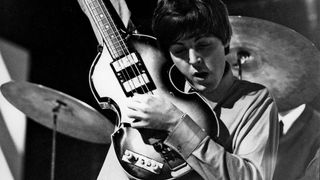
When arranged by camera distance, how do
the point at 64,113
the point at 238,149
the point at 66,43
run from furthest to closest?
the point at 66,43 < the point at 64,113 < the point at 238,149

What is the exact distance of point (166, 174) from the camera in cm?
280

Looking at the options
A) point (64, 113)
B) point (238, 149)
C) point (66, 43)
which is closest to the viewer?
point (238, 149)

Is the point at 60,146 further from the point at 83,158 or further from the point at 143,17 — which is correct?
the point at 143,17

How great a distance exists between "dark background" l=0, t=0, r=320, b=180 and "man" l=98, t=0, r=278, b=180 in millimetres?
106

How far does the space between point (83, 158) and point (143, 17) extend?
2.47ft

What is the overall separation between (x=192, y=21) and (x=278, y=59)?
0.44 metres

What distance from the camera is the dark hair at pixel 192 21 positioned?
291 centimetres

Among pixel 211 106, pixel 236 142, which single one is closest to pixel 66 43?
pixel 211 106

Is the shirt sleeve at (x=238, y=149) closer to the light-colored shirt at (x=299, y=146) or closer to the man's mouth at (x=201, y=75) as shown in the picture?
the light-colored shirt at (x=299, y=146)

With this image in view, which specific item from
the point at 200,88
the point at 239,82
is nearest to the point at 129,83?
the point at 200,88

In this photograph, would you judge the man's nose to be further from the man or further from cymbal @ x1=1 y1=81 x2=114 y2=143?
cymbal @ x1=1 y1=81 x2=114 y2=143

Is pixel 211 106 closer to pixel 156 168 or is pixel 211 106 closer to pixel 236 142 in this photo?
pixel 236 142

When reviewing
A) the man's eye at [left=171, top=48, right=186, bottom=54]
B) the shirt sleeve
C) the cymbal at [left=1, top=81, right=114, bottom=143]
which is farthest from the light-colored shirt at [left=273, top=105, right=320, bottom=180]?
the cymbal at [left=1, top=81, right=114, bottom=143]

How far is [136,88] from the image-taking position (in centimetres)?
290
